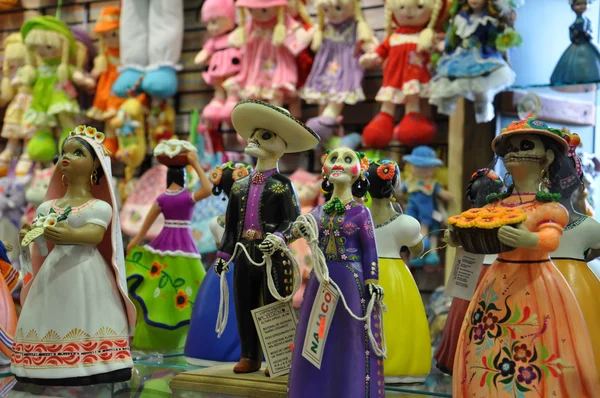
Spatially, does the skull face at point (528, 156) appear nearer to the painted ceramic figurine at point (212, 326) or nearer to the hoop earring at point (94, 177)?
the painted ceramic figurine at point (212, 326)

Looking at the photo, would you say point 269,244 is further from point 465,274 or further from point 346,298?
point 465,274

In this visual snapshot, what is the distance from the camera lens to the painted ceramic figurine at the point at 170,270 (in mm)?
3564

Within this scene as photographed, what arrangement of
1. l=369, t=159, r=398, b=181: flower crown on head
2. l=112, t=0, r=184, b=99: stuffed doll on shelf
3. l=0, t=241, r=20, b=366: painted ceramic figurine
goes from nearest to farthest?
l=369, t=159, r=398, b=181: flower crown on head < l=0, t=241, r=20, b=366: painted ceramic figurine < l=112, t=0, r=184, b=99: stuffed doll on shelf

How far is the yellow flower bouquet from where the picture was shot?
2068 millimetres

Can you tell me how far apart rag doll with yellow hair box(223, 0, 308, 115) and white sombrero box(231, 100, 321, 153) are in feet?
5.13

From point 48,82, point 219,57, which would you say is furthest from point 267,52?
point 48,82

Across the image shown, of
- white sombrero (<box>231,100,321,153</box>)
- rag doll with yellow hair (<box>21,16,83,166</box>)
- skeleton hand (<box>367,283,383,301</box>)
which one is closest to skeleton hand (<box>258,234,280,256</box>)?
skeleton hand (<box>367,283,383,301</box>)

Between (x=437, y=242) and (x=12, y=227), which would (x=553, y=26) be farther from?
(x=12, y=227)

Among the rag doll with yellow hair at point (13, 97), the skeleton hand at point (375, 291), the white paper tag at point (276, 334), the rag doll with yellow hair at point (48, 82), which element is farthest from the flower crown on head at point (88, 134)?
the rag doll with yellow hair at point (13, 97)

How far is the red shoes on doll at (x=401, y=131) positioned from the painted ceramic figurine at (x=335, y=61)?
6.7 inches

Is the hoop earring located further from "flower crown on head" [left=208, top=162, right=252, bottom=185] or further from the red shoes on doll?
the red shoes on doll

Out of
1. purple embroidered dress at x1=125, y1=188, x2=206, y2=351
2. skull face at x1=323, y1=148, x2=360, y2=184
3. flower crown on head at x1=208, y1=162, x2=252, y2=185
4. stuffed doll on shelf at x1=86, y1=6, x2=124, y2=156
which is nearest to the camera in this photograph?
skull face at x1=323, y1=148, x2=360, y2=184

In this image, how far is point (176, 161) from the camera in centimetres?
364

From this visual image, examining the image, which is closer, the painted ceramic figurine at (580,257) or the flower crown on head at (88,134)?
the painted ceramic figurine at (580,257)
